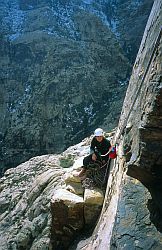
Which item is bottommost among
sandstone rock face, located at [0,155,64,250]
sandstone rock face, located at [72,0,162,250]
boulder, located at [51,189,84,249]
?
sandstone rock face, located at [0,155,64,250]

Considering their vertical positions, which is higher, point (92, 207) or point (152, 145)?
point (152, 145)

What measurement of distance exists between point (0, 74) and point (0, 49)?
3.19m

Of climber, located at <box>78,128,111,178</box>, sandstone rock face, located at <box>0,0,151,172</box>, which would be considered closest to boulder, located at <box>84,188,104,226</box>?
climber, located at <box>78,128,111,178</box>

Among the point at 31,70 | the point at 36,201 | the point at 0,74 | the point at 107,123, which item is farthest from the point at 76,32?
the point at 36,201

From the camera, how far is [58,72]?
1131 inches

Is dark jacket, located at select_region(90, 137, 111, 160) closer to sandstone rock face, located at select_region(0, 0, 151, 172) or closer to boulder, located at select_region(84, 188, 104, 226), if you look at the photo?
boulder, located at select_region(84, 188, 104, 226)

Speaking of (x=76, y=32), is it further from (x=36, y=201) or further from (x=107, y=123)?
(x=36, y=201)

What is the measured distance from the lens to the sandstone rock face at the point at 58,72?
2544 centimetres

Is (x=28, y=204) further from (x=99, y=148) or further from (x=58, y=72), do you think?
(x=58, y=72)

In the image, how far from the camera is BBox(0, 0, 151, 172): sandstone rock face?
2544cm

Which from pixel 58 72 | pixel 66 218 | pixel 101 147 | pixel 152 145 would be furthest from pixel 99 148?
pixel 58 72

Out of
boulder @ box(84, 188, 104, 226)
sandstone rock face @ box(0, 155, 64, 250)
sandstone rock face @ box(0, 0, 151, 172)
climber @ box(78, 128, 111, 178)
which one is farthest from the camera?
sandstone rock face @ box(0, 0, 151, 172)

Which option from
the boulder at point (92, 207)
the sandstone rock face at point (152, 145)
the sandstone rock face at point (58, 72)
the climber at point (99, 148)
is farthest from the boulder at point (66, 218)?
the sandstone rock face at point (58, 72)

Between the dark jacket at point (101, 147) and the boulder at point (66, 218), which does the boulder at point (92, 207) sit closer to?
the boulder at point (66, 218)
